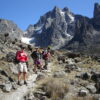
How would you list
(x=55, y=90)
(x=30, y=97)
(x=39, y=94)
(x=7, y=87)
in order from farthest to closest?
(x=7, y=87) < (x=39, y=94) < (x=55, y=90) < (x=30, y=97)

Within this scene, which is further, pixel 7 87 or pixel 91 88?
pixel 7 87

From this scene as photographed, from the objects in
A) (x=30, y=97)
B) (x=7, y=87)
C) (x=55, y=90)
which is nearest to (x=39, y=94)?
(x=30, y=97)

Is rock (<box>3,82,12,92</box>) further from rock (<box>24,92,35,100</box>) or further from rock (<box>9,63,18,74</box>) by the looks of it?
rock (<box>9,63,18,74</box>)

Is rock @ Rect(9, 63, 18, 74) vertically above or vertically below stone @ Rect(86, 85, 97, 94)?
above

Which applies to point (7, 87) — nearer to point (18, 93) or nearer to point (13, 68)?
point (18, 93)

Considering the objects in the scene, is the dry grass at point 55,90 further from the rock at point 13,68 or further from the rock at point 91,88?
the rock at point 13,68

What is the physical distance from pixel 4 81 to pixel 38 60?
6.86 metres

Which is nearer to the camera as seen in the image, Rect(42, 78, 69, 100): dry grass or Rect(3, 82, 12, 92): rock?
Rect(42, 78, 69, 100): dry grass

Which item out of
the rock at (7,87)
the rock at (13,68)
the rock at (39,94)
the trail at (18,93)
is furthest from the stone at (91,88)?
the rock at (13,68)

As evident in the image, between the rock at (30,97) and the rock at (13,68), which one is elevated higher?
the rock at (13,68)

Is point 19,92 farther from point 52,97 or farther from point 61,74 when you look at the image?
point 61,74

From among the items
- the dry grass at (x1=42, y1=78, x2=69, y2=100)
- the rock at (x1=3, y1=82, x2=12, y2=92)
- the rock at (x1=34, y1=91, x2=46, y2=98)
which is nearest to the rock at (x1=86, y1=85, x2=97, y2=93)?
the dry grass at (x1=42, y1=78, x2=69, y2=100)

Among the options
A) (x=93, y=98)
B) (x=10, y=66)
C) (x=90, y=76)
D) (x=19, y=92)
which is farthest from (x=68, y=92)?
(x=10, y=66)

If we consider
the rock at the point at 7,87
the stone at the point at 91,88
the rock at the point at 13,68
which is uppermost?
the rock at the point at 13,68
